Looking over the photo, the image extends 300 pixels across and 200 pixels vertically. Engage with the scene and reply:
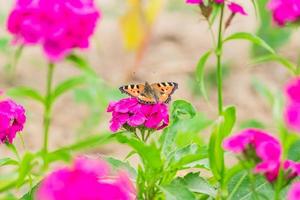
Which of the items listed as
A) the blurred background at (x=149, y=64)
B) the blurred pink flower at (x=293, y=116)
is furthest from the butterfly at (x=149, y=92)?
the blurred background at (x=149, y=64)

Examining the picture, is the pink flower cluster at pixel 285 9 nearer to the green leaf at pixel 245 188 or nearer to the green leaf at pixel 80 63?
the green leaf at pixel 245 188

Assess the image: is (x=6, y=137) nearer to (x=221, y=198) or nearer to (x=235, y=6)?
(x=221, y=198)

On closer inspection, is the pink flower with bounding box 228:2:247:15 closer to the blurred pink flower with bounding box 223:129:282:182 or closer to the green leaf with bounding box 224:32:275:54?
the green leaf with bounding box 224:32:275:54

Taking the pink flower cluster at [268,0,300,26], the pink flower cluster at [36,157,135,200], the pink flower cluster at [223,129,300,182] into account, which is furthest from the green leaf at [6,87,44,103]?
the pink flower cluster at [268,0,300,26]

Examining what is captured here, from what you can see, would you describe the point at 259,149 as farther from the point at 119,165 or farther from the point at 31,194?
the point at 31,194

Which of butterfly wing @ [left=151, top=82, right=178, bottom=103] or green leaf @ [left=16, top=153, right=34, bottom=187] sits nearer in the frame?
green leaf @ [left=16, top=153, right=34, bottom=187]

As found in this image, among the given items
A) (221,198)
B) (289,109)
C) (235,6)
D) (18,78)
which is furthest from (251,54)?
(289,109)
